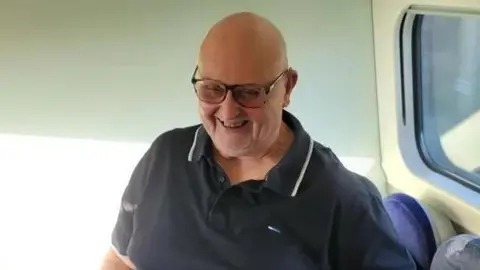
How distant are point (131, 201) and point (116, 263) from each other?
0.51 feet

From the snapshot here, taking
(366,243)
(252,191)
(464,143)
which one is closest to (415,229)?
(464,143)

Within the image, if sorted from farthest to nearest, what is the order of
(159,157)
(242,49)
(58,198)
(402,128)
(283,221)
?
(402,128) → (58,198) → (159,157) → (283,221) → (242,49)

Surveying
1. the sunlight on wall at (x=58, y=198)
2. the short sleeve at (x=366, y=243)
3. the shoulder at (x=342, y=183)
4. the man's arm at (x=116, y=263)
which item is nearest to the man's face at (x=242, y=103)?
the shoulder at (x=342, y=183)

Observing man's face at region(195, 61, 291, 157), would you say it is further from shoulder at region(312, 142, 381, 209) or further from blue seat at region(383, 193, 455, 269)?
blue seat at region(383, 193, 455, 269)

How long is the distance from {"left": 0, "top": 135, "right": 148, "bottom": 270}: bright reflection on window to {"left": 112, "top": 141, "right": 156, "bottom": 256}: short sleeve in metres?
0.47

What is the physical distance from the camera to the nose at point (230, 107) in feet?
4.77

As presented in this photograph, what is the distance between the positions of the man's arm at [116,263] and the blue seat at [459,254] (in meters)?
0.73

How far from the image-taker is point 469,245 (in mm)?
1839

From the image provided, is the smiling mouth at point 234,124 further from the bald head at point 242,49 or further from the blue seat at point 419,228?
the blue seat at point 419,228

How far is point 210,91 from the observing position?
1.48 metres

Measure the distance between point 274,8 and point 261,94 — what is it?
808 millimetres

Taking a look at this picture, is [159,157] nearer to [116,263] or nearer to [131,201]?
[131,201]

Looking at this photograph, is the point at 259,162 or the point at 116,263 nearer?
the point at 259,162

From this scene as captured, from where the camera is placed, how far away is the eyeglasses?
4.75 ft
